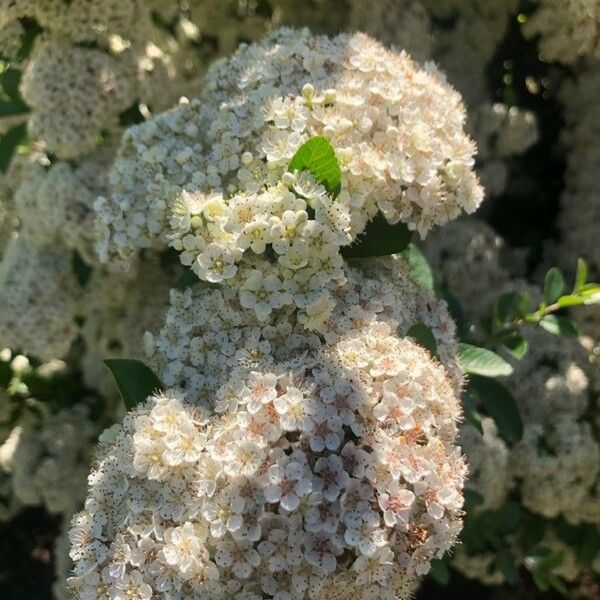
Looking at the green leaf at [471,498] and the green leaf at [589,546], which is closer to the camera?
the green leaf at [471,498]

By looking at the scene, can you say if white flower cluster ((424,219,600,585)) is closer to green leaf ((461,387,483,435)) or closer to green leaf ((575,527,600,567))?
green leaf ((575,527,600,567))

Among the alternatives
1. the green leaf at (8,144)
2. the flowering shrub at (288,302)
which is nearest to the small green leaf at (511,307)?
the flowering shrub at (288,302)

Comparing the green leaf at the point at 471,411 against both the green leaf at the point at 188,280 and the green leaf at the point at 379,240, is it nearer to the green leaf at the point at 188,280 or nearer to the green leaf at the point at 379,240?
the green leaf at the point at 379,240

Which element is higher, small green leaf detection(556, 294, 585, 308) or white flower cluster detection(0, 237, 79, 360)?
small green leaf detection(556, 294, 585, 308)

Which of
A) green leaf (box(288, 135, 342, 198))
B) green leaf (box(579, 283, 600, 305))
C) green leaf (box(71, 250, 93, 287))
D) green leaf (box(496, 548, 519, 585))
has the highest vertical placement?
green leaf (box(288, 135, 342, 198))

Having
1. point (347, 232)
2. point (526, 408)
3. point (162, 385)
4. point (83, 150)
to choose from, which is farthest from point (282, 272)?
point (526, 408)

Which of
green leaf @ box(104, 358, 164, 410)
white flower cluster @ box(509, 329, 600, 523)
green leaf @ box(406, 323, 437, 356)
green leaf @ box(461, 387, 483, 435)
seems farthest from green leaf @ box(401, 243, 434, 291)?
white flower cluster @ box(509, 329, 600, 523)
